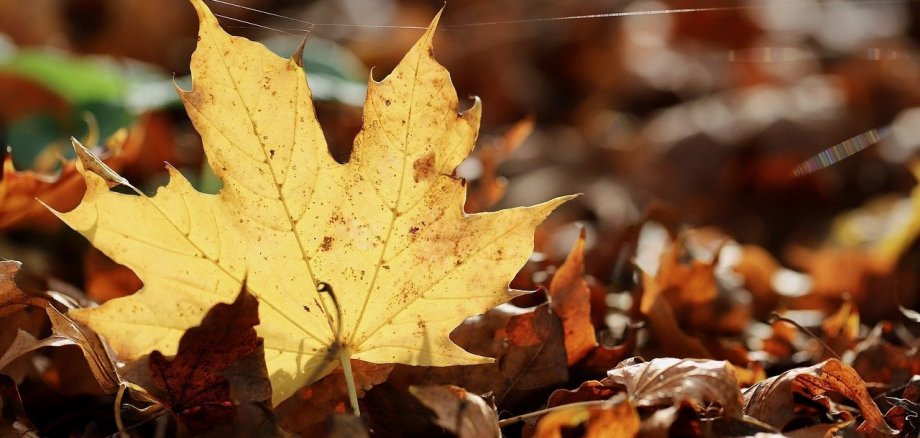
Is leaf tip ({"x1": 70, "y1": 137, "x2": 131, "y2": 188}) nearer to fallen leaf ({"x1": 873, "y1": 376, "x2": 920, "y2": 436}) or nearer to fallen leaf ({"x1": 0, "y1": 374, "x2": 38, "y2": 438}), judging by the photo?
fallen leaf ({"x1": 0, "y1": 374, "x2": 38, "y2": 438})

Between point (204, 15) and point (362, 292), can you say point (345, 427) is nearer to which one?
point (362, 292)

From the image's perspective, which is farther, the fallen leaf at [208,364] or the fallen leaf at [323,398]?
the fallen leaf at [323,398]

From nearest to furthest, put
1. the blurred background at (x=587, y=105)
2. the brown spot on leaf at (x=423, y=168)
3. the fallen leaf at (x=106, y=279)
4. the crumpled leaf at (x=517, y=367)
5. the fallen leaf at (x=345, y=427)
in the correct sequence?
1. the fallen leaf at (x=345, y=427)
2. the brown spot on leaf at (x=423, y=168)
3. the crumpled leaf at (x=517, y=367)
4. the fallen leaf at (x=106, y=279)
5. the blurred background at (x=587, y=105)

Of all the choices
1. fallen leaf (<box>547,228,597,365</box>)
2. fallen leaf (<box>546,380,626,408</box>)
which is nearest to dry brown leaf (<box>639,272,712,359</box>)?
fallen leaf (<box>547,228,597,365</box>)

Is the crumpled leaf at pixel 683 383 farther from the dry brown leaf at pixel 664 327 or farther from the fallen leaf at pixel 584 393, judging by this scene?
the dry brown leaf at pixel 664 327

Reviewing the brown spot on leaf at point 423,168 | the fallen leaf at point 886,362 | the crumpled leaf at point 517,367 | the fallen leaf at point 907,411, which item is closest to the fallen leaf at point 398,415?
the crumpled leaf at point 517,367

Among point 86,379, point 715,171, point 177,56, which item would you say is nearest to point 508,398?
point 86,379

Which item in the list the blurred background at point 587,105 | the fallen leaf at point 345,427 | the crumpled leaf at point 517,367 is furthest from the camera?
the blurred background at point 587,105
